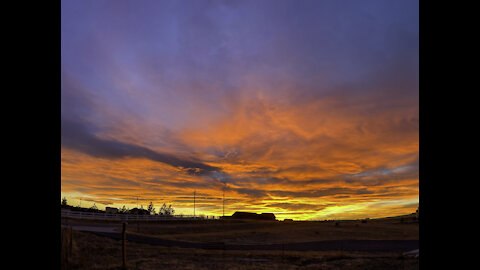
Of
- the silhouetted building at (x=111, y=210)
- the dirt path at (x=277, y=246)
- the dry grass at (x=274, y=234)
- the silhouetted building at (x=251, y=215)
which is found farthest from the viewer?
the silhouetted building at (x=251, y=215)

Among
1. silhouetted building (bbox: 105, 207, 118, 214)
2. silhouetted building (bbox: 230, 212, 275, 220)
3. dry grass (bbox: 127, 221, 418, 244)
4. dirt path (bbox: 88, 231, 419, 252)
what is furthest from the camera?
silhouetted building (bbox: 230, 212, 275, 220)

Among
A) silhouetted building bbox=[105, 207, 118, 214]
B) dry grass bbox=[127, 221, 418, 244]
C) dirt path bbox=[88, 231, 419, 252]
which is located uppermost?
dirt path bbox=[88, 231, 419, 252]

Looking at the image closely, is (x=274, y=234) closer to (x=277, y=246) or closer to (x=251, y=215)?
(x=277, y=246)

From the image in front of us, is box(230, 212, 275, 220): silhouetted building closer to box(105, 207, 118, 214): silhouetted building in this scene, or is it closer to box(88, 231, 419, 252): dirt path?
box(105, 207, 118, 214): silhouetted building

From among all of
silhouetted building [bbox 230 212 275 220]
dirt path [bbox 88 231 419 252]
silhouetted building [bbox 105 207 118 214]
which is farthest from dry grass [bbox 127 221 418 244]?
silhouetted building [bbox 230 212 275 220]

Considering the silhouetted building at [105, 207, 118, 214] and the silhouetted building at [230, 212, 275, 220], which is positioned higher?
the silhouetted building at [105, 207, 118, 214]

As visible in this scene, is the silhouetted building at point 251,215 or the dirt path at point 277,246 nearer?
the dirt path at point 277,246

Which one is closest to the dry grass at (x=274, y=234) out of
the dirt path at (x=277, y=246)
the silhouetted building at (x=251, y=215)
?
the dirt path at (x=277, y=246)

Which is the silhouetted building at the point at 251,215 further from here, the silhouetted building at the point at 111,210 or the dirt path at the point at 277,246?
the dirt path at the point at 277,246
